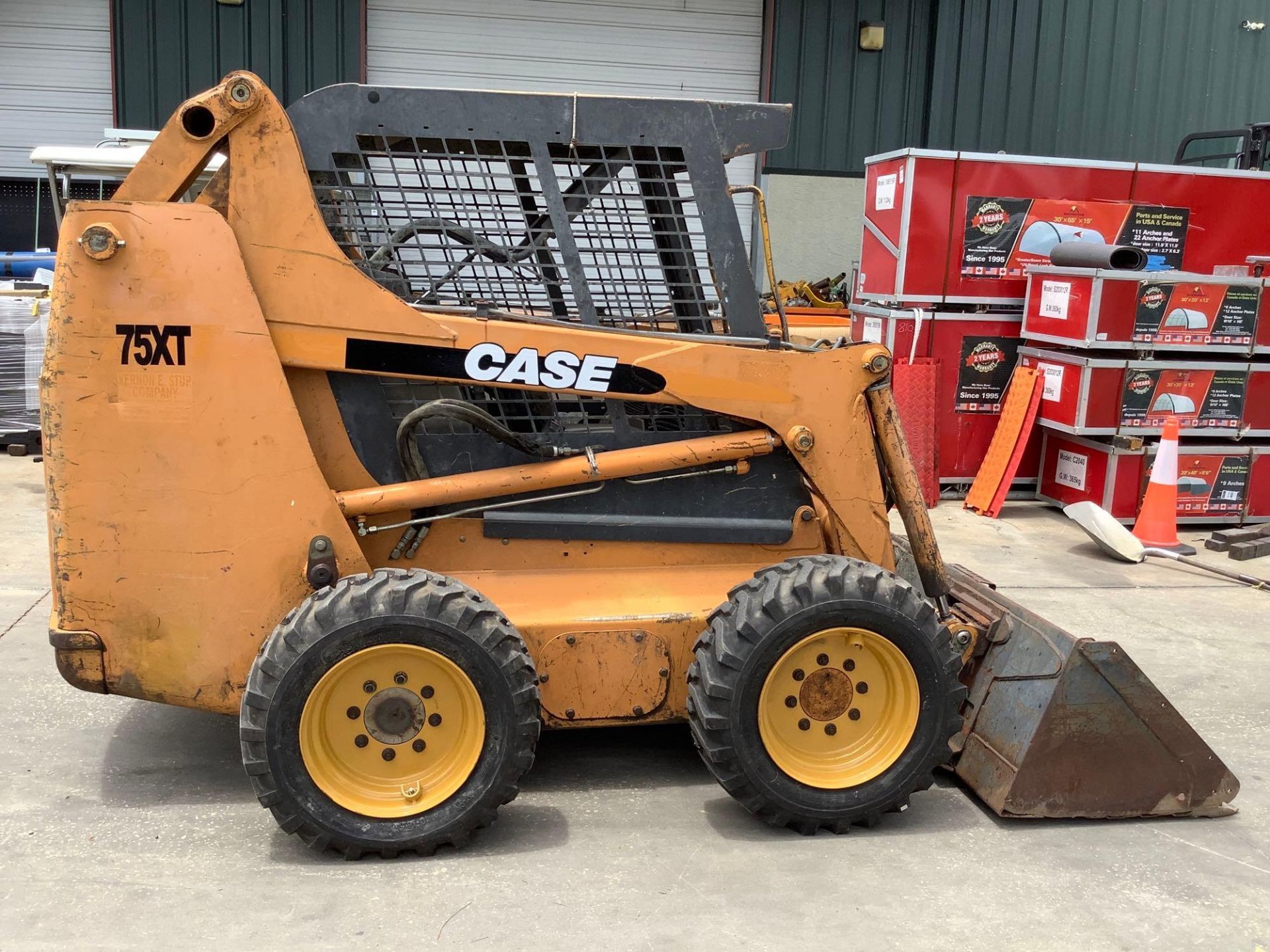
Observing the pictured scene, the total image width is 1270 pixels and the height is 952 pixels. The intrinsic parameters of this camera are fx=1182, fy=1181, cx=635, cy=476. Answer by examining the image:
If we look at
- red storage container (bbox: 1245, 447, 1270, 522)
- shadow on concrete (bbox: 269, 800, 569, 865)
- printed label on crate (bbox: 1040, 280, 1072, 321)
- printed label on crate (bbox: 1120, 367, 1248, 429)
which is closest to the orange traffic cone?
printed label on crate (bbox: 1120, 367, 1248, 429)

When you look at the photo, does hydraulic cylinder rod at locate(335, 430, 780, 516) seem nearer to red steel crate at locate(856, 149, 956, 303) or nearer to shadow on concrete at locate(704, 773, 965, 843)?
shadow on concrete at locate(704, 773, 965, 843)

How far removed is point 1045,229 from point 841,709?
6205mm

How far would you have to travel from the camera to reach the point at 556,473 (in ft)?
12.7

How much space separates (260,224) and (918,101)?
1258 cm

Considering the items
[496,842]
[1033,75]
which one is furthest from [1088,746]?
[1033,75]

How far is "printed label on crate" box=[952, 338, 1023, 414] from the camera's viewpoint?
353 inches

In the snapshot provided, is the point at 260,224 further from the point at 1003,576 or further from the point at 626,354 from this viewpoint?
the point at 1003,576

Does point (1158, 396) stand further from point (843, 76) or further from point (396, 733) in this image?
point (843, 76)

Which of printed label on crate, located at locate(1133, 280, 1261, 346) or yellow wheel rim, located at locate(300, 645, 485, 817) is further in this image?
printed label on crate, located at locate(1133, 280, 1261, 346)

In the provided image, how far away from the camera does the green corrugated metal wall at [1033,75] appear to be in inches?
563

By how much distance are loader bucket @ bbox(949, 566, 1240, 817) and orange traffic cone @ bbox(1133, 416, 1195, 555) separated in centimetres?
407

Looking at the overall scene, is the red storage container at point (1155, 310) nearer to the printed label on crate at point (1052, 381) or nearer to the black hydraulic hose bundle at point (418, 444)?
the printed label on crate at point (1052, 381)

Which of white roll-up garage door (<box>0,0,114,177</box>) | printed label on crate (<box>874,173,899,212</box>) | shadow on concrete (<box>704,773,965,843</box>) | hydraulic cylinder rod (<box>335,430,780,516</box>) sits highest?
white roll-up garage door (<box>0,0,114,177</box>)

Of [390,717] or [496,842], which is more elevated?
[390,717]
